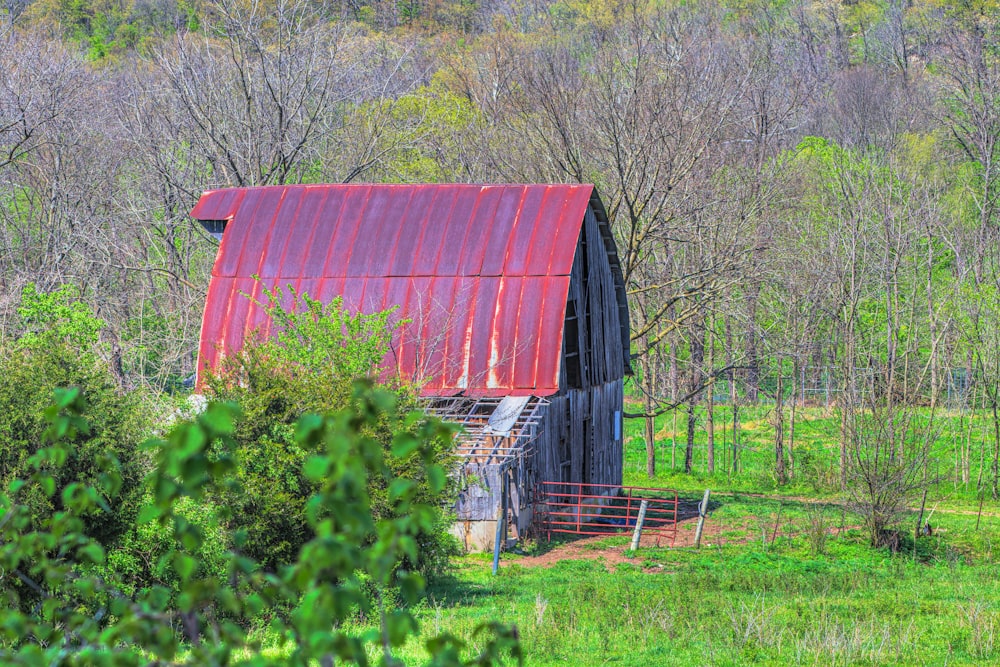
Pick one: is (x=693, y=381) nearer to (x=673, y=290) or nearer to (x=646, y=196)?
(x=673, y=290)

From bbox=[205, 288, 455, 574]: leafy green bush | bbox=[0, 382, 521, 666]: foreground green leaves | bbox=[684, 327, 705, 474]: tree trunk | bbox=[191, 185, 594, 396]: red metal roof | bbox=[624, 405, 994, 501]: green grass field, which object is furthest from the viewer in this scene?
bbox=[684, 327, 705, 474]: tree trunk

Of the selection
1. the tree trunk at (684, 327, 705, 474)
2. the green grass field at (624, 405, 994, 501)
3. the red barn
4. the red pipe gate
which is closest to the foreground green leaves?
the red pipe gate

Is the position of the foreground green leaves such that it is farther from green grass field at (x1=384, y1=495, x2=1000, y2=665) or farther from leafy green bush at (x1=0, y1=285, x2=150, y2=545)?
leafy green bush at (x1=0, y1=285, x2=150, y2=545)

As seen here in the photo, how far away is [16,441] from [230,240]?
12882 mm

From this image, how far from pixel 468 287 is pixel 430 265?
3.33 ft

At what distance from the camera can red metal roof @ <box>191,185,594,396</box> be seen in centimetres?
2316

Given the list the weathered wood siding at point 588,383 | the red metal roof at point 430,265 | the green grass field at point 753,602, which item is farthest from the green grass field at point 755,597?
the red metal roof at point 430,265

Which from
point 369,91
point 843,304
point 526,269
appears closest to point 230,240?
point 526,269

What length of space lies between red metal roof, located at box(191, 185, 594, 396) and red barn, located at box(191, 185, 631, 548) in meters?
0.03

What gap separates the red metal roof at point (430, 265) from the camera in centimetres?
2316

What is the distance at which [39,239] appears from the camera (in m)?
37.5

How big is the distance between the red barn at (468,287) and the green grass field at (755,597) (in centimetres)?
251

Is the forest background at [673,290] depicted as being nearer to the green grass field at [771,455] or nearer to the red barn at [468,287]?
the green grass field at [771,455]

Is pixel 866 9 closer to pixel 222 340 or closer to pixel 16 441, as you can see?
pixel 222 340
